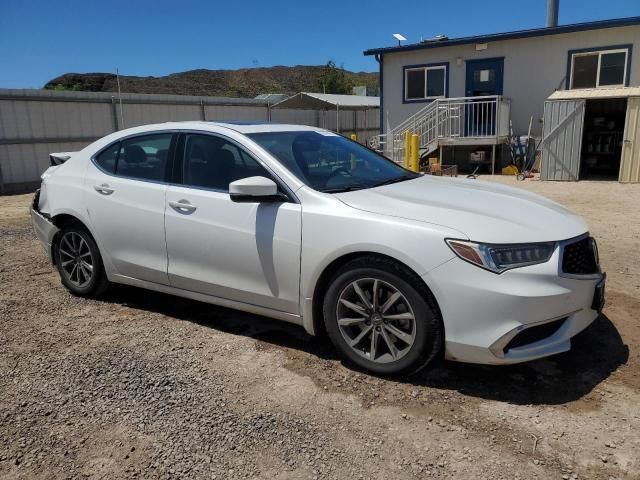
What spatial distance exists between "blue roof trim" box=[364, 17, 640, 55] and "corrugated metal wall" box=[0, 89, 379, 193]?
658 cm

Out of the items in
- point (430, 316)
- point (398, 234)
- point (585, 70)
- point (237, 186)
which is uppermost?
point (585, 70)

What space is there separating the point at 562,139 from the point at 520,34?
158 inches

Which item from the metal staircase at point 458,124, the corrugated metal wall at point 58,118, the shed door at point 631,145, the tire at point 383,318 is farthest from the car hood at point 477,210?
the corrugated metal wall at point 58,118

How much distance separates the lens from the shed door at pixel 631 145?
12.3m

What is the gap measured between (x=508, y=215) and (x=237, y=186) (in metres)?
1.69

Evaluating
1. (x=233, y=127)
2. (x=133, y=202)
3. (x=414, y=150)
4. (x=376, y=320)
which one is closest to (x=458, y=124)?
(x=414, y=150)

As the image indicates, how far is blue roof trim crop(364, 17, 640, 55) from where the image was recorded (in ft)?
46.0

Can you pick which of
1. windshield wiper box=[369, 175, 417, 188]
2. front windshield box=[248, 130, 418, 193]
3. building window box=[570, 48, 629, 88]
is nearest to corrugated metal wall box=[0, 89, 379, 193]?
building window box=[570, 48, 629, 88]

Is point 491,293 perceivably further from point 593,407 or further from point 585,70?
point 585,70

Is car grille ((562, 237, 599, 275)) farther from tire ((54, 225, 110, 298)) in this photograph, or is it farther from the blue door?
the blue door

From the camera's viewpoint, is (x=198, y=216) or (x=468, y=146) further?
(x=468, y=146)

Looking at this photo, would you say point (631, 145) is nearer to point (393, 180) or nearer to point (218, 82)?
point (393, 180)

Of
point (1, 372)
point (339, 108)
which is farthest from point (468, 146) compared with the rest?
point (1, 372)

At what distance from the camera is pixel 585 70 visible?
14992 millimetres
